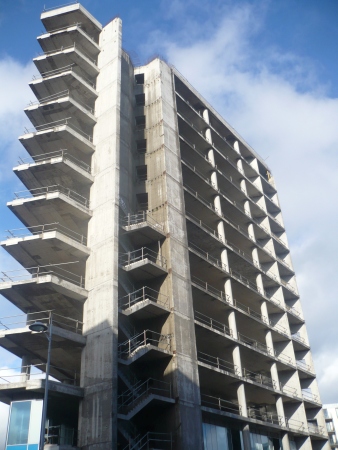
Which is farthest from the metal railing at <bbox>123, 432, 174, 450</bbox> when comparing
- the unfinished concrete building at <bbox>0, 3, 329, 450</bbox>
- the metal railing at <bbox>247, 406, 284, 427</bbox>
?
the metal railing at <bbox>247, 406, 284, 427</bbox>

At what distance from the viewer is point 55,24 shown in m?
45.3

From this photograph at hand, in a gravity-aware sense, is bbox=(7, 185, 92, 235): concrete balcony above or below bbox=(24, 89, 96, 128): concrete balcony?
below

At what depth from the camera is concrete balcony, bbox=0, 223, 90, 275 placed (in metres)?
32.7

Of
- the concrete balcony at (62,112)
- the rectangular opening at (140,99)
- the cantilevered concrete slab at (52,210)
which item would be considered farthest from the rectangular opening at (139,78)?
the cantilevered concrete slab at (52,210)

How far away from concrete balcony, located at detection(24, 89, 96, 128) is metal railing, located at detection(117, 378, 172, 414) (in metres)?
21.7

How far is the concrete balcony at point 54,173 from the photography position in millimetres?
36656

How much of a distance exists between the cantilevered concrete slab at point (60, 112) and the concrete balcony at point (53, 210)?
24.2 ft

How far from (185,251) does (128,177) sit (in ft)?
24.9

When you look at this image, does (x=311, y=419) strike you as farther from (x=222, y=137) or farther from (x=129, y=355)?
(x=222, y=137)

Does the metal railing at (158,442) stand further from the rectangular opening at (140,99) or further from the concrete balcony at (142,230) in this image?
the rectangular opening at (140,99)

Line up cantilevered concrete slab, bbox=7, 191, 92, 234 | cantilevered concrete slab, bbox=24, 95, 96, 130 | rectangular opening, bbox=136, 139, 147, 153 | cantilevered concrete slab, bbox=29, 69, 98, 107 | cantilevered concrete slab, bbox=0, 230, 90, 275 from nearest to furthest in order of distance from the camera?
cantilevered concrete slab, bbox=0, 230, 90, 275
cantilevered concrete slab, bbox=7, 191, 92, 234
cantilevered concrete slab, bbox=24, 95, 96, 130
cantilevered concrete slab, bbox=29, 69, 98, 107
rectangular opening, bbox=136, 139, 147, 153

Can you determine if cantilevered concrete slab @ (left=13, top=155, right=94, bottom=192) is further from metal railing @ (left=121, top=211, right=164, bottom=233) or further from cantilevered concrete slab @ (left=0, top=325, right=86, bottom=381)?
cantilevered concrete slab @ (left=0, top=325, right=86, bottom=381)

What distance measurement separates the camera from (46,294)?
3209 cm

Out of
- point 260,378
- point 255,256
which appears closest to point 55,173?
point 255,256
